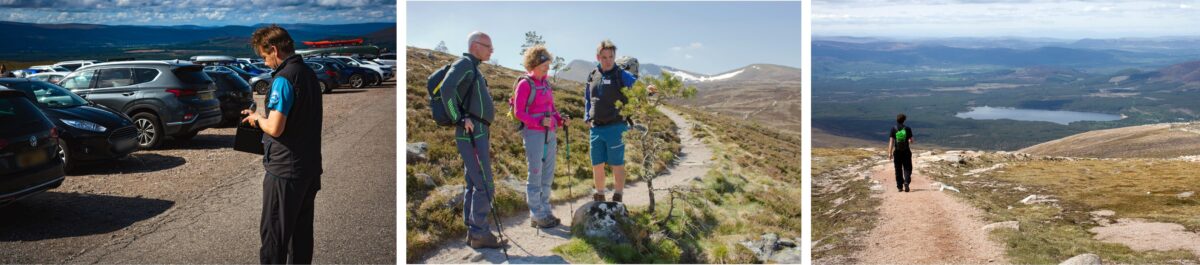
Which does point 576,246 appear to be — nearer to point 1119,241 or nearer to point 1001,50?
point 1119,241

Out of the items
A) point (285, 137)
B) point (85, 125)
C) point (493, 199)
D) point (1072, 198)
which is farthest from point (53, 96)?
point (1072, 198)

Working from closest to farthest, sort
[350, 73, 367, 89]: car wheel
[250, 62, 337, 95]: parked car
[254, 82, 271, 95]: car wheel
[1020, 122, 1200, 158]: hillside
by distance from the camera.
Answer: [254, 82, 271, 95]: car wheel, [250, 62, 337, 95]: parked car, [350, 73, 367, 89]: car wheel, [1020, 122, 1200, 158]: hillside

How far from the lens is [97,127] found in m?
9.26

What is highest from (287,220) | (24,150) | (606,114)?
(606,114)

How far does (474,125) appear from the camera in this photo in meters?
5.30

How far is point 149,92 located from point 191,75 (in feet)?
1.76

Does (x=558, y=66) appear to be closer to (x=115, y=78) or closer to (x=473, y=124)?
(x=473, y=124)

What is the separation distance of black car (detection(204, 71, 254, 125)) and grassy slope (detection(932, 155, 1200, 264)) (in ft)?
35.6

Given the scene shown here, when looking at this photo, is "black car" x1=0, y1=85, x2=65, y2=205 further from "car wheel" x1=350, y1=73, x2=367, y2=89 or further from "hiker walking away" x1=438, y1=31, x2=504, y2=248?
"car wheel" x1=350, y1=73, x2=367, y2=89

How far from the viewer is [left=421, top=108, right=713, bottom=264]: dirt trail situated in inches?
219

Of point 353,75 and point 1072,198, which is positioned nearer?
point 1072,198

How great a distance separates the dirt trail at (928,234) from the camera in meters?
11.2

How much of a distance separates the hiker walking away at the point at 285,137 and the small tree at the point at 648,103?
1.90m

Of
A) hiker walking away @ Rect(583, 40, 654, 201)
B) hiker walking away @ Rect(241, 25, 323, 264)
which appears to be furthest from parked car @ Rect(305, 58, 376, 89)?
hiker walking away @ Rect(241, 25, 323, 264)
